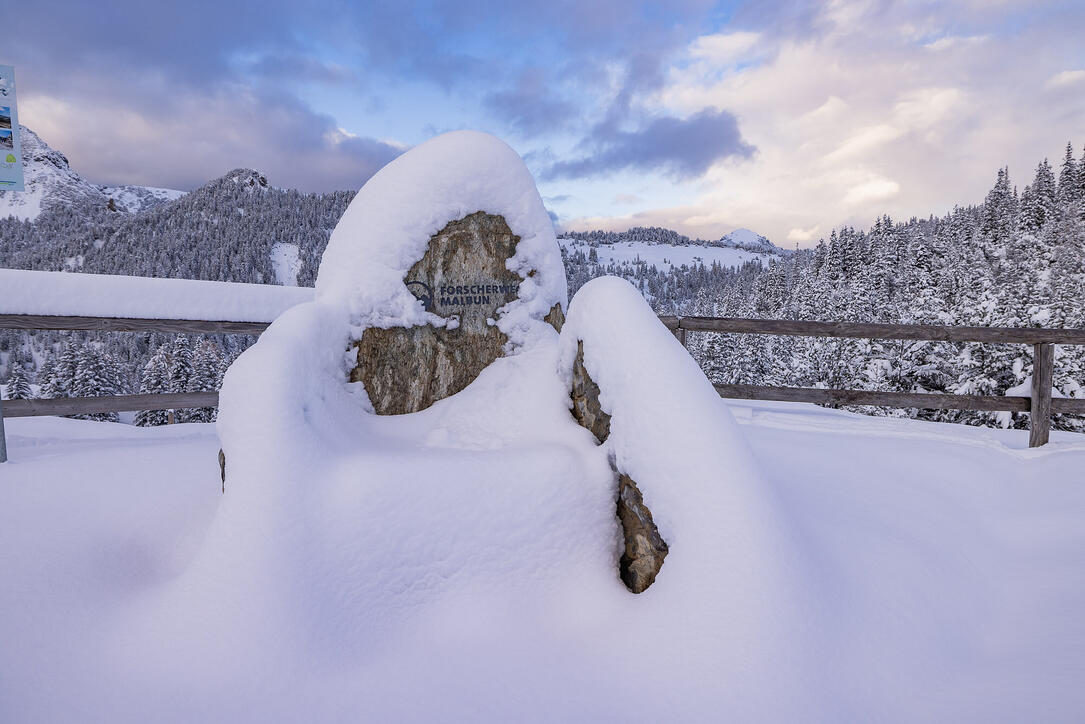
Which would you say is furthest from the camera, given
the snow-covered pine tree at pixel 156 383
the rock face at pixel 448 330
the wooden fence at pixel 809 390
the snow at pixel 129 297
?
the snow-covered pine tree at pixel 156 383

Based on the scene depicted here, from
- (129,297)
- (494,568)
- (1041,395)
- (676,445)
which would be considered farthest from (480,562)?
(1041,395)

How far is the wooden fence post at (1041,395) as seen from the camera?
4.93 metres

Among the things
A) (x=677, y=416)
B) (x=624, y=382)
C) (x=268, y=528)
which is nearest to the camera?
(x=268, y=528)

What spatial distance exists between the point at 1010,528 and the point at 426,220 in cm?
451

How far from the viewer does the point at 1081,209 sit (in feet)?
110

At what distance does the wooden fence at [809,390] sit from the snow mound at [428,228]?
1995mm

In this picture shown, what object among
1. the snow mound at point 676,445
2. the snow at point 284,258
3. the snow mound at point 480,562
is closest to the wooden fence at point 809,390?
the snow mound at point 480,562

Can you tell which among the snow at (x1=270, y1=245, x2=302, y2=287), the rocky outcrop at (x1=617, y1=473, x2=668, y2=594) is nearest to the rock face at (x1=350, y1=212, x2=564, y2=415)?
the rocky outcrop at (x1=617, y1=473, x2=668, y2=594)

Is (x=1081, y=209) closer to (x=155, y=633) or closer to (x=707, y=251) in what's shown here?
(x=155, y=633)

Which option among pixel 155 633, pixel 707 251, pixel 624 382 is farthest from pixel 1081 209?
pixel 707 251

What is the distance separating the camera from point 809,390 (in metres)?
5.37

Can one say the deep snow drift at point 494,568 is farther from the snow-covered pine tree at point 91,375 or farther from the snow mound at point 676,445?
the snow-covered pine tree at point 91,375

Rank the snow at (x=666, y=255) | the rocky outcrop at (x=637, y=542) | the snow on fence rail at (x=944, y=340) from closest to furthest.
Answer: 1. the rocky outcrop at (x=637, y=542)
2. the snow on fence rail at (x=944, y=340)
3. the snow at (x=666, y=255)

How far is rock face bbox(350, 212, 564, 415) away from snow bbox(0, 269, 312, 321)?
→ 2260 millimetres
